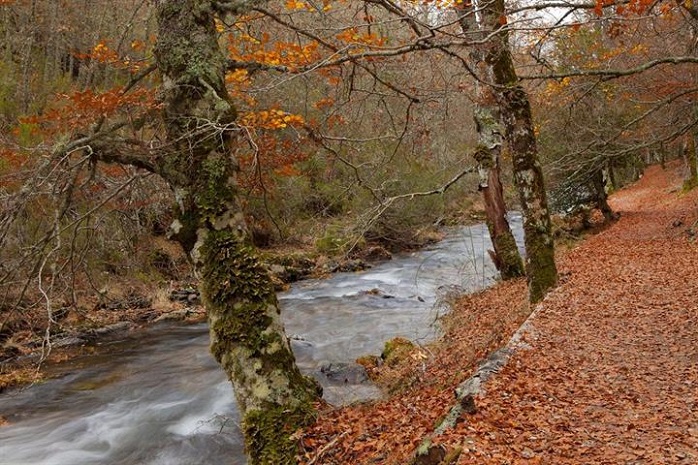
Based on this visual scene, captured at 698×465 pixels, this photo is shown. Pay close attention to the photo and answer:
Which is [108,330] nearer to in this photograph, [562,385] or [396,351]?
[396,351]

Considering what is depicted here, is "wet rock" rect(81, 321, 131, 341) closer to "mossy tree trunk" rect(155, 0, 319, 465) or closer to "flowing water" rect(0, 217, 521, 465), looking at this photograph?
"flowing water" rect(0, 217, 521, 465)

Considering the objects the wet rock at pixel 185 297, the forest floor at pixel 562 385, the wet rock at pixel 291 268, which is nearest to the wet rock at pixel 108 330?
the wet rock at pixel 185 297

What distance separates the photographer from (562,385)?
6.39 metres

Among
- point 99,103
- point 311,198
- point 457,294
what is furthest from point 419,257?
point 99,103

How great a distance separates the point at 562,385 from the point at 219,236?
13.5 feet

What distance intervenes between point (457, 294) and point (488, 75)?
20.6 feet

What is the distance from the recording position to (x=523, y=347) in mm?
7648

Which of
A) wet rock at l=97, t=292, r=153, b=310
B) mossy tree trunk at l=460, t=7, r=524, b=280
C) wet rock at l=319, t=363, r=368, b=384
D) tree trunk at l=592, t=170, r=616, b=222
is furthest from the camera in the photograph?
tree trunk at l=592, t=170, r=616, b=222

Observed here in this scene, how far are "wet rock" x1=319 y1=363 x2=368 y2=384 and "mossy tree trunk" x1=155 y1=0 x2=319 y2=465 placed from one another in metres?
4.88

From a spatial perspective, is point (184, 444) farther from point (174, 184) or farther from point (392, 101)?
point (392, 101)

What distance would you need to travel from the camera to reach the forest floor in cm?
487

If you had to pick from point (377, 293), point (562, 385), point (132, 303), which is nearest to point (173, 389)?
point (132, 303)

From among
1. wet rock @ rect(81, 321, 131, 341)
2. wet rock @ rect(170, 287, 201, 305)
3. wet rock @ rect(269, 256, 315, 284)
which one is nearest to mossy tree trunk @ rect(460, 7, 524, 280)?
wet rock @ rect(269, 256, 315, 284)

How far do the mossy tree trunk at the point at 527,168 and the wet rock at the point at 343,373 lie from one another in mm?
3312
